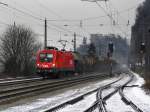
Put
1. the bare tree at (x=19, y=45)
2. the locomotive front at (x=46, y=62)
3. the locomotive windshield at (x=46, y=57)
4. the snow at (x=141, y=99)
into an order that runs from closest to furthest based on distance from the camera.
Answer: the snow at (x=141, y=99), the locomotive front at (x=46, y=62), the locomotive windshield at (x=46, y=57), the bare tree at (x=19, y=45)

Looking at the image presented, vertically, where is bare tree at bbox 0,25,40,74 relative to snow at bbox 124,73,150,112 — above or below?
above

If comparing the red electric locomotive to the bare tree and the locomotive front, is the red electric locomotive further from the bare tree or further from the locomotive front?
the bare tree

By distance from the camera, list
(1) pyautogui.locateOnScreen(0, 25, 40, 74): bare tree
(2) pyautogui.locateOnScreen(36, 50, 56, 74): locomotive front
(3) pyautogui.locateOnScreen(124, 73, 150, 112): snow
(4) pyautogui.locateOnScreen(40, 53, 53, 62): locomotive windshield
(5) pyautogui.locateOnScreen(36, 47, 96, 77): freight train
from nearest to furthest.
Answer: (3) pyautogui.locateOnScreen(124, 73, 150, 112): snow < (2) pyautogui.locateOnScreen(36, 50, 56, 74): locomotive front < (5) pyautogui.locateOnScreen(36, 47, 96, 77): freight train < (4) pyautogui.locateOnScreen(40, 53, 53, 62): locomotive windshield < (1) pyautogui.locateOnScreen(0, 25, 40, 74): bare tree

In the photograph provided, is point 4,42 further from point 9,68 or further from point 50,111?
point 50,111

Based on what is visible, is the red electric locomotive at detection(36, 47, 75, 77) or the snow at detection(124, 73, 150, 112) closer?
the snow at detection(124, 73, 150, 112)

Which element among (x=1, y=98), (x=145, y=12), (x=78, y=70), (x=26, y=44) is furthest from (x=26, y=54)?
(x=1, y=98)

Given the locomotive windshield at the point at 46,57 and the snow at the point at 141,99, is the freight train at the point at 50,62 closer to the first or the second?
the locomotive windshield at the point at 46,57

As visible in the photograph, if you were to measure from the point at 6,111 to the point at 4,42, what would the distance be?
65.1 m

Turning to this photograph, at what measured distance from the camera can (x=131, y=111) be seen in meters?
16.4

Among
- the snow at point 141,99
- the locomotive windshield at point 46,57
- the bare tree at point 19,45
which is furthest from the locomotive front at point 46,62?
the snow at point 141,99

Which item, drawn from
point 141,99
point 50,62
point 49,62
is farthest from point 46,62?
point 141,99

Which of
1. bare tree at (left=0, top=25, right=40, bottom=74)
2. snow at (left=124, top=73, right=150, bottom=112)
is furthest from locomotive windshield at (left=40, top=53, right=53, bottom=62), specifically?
snow at (left=124, top=73, right=150, bottom=112)

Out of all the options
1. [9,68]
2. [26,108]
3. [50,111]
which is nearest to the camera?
[50,111]

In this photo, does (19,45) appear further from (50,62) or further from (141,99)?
(141,99)
